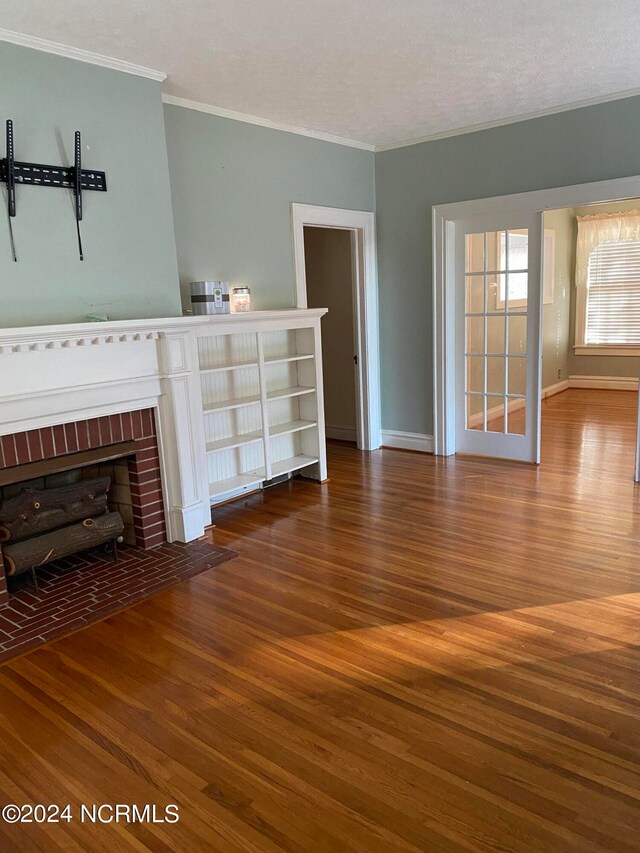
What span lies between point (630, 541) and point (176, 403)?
2786 mm

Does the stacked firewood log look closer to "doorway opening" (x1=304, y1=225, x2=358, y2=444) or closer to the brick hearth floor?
the brick hearth floor

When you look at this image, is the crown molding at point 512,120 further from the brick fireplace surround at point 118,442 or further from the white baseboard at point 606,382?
the white baseboard at point 606,382

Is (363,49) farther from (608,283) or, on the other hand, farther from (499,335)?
(608,283)

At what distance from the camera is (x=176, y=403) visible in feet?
12.6

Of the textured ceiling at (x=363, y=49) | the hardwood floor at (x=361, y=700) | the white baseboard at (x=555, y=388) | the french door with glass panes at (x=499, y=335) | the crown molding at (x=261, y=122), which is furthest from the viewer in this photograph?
the white baseboard at (x=555, y=388)

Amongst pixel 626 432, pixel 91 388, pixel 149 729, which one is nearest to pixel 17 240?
pixel 91 388

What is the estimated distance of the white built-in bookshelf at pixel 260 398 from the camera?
4418 millimetres

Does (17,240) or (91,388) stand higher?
(17,240)

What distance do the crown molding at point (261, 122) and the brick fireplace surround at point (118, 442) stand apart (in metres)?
2.04

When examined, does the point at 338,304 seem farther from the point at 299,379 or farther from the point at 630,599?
the point at 630,599

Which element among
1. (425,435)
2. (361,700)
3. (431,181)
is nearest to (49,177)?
(361,700)

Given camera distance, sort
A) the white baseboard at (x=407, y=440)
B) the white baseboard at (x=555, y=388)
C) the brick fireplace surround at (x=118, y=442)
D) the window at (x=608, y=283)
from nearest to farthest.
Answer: the brick fireplace surround at (x=118, y=442) < the white baseboard at (x=407, y=440) < the window at (x=608, y=283) < the white baseboard at (x=555, y=388)

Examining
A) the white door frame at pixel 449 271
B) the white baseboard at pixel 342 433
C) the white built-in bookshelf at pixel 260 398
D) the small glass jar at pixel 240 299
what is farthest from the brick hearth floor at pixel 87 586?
the white baseboard at pixel 342 433

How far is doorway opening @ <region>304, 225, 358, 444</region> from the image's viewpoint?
6.34m
